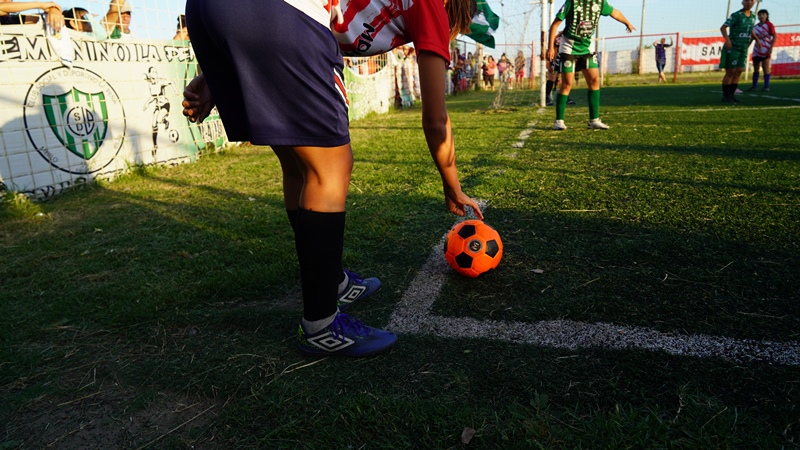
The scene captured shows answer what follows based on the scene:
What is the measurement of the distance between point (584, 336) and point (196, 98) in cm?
187

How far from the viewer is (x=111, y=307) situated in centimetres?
254

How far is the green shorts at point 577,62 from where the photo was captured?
8.09 m

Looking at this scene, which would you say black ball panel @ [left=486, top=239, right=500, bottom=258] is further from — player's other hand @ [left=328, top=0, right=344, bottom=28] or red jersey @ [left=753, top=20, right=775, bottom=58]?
red jersey @ [left=753, top=20, right=775, bottom=58]

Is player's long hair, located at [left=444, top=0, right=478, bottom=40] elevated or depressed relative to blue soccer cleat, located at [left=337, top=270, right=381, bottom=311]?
elevated

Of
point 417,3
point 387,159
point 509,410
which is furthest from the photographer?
point 387,159

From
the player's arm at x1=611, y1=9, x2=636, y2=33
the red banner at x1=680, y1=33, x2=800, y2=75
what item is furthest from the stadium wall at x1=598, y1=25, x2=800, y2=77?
the player's arm at x1=611, y1=9, x2=636, y2=33

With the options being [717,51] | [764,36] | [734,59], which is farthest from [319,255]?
[717,51]

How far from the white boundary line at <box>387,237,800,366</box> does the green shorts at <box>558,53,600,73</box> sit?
22.6 ft

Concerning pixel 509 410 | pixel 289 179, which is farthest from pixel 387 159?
pixel 509 410

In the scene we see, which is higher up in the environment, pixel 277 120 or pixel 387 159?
pixel 277 120

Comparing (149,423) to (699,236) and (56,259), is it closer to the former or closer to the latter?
(56,259)

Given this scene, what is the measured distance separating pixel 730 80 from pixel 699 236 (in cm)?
1069

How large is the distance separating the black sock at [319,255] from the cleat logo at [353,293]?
458mm

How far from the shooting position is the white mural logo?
5230 millimetres
